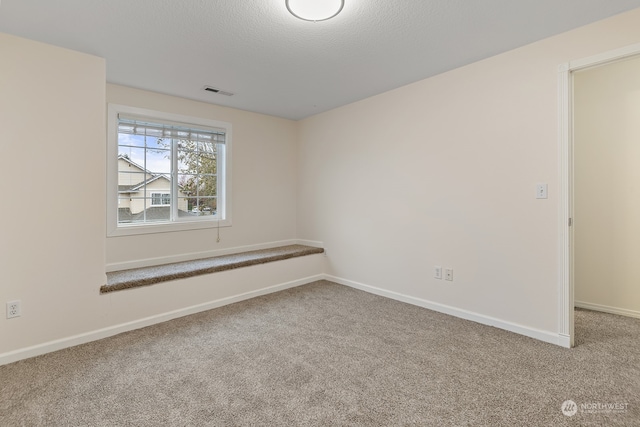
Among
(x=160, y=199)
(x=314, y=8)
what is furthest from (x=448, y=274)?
(x=160, y=199)

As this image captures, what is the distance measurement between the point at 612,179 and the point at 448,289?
190 centimetres

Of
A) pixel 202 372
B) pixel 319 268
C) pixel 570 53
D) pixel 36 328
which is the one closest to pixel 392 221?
pixel 319 268

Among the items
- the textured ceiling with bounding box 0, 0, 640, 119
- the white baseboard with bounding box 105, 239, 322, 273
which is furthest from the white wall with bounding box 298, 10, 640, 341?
the white baseboard with bounding box 105, 239, 322, 273

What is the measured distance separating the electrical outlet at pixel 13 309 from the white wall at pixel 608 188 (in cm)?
491

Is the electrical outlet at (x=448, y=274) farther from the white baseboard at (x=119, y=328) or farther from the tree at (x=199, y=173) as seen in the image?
the tree at (x=199, y=173)

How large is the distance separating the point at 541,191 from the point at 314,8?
6.88 feet

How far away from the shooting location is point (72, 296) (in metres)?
2.40

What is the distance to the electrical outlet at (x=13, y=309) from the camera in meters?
2.16

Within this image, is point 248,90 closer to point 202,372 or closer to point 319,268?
point 319,268

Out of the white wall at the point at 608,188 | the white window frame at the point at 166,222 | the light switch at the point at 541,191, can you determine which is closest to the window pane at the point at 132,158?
the white window frame at the point at 166,222

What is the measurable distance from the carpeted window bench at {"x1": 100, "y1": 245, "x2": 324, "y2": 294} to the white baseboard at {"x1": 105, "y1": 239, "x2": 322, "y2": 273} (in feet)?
0.30

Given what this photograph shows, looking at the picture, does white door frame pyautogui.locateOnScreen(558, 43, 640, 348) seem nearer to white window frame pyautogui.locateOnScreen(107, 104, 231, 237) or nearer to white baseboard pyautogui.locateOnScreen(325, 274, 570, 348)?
white baseboard pyautogui.locateOnScreen(325, 274, 570, 348)

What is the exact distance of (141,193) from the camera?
133 inches

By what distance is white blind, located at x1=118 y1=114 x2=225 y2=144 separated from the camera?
126 inches
